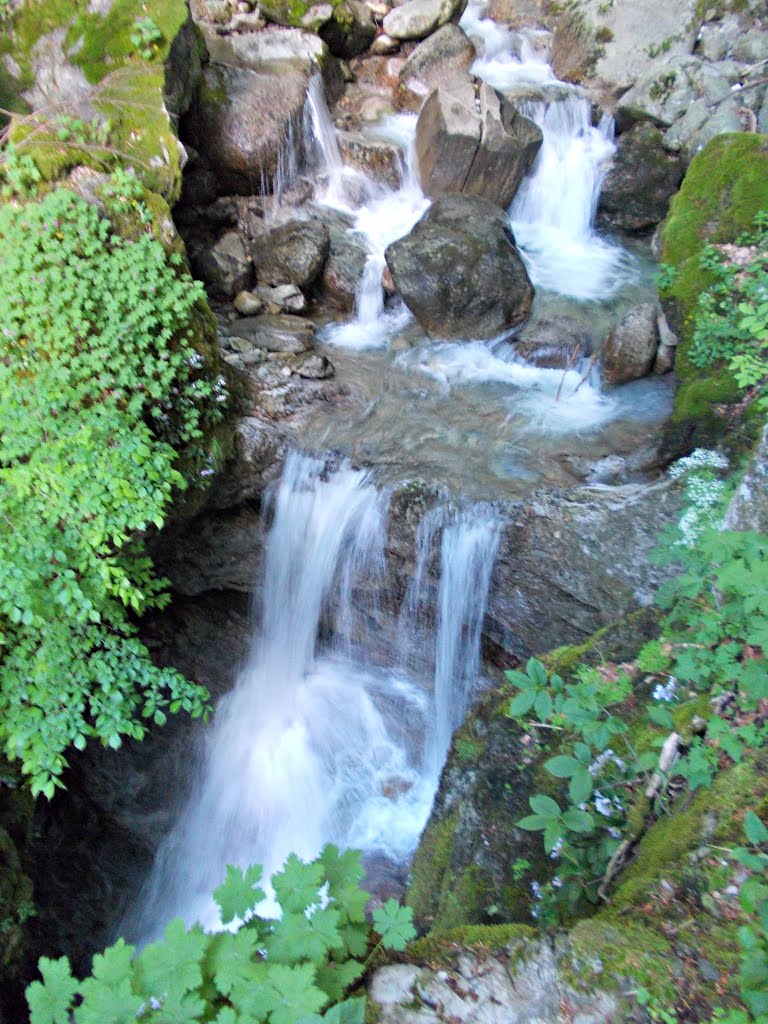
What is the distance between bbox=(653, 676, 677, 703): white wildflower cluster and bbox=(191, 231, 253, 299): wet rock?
6119 mm

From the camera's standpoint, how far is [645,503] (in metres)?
4.79

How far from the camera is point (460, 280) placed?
7145 mm

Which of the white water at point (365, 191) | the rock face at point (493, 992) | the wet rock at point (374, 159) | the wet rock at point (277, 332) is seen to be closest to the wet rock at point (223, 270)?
the wet rock at point (277, 332)

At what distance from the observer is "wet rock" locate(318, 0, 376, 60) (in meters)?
→ 9.78

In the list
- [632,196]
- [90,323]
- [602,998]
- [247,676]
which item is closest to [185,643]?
[247,676]

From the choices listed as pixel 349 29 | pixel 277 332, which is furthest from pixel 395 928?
pixel 349 29

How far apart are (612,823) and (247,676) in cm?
412

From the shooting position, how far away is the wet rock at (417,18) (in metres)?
10.4

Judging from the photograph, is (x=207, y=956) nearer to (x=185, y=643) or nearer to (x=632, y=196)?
(x=185, y=643)

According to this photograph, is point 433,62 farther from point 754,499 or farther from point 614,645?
point 614,645

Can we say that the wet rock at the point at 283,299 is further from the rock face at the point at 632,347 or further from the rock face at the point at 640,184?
the rock face at the point at 640,184

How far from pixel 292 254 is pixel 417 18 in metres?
5.92

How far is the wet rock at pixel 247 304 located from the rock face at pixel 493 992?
637 centimetres

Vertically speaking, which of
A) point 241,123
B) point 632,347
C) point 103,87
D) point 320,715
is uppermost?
point 103,87
